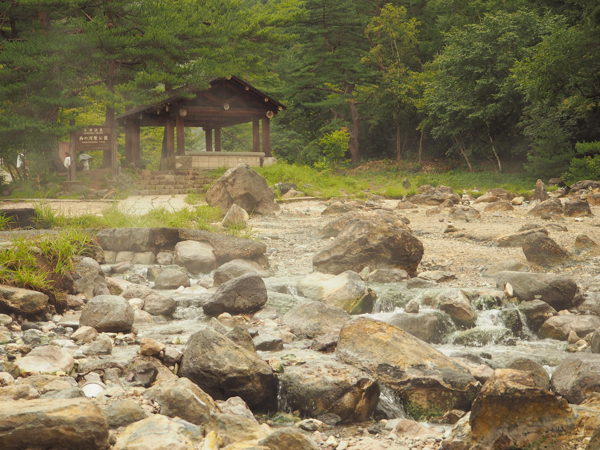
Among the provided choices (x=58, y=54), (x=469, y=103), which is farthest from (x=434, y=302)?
(x=469, y=103)

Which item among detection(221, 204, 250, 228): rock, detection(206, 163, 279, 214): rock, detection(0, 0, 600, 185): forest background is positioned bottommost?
detection(221, 204, 250, 228): rock

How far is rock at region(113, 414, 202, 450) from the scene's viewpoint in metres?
2.64

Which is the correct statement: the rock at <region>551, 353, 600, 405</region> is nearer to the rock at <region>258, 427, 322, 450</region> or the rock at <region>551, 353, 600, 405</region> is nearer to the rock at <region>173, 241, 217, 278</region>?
the rock at <region>258, 427, 322, 450</region>

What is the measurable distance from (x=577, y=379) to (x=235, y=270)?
15.5 feet

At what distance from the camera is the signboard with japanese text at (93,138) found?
19.0 m

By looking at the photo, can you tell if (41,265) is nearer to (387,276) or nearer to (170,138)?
(387,276)

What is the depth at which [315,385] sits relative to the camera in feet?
12.6

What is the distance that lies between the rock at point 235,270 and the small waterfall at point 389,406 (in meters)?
3.24

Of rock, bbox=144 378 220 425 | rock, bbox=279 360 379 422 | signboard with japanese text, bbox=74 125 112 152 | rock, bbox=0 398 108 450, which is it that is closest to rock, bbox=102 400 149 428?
rock, bbox=144 378 220 425

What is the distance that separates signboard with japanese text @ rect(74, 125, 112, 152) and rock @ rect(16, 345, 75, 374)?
1651cm

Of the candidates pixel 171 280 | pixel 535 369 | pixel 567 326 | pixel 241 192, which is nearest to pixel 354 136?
pixel 241 192

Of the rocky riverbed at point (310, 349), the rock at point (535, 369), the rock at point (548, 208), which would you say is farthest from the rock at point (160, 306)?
the rock at point (548, 208)

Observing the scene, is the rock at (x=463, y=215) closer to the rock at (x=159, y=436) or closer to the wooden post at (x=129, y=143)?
the rock at (x=159, y=436)

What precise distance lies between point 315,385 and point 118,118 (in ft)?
70.7
